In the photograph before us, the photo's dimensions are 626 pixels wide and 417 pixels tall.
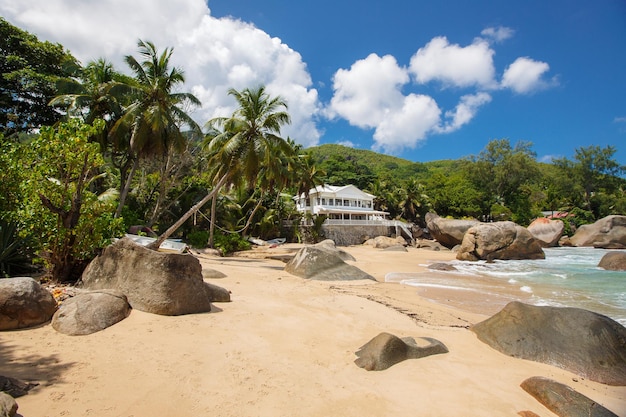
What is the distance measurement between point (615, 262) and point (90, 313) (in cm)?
2443

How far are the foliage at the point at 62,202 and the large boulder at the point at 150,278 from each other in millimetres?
821

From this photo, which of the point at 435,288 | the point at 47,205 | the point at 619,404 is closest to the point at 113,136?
the point at 47,205

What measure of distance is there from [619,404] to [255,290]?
749cm

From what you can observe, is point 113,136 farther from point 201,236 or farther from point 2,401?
point 2,401

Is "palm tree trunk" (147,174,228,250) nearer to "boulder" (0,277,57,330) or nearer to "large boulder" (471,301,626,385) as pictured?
"boulder" (0,277,57,330)

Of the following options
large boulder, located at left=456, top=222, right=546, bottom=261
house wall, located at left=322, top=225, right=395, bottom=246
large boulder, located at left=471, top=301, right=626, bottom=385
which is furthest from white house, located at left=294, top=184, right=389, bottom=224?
large boulder, located at left=471, top=301, right=626, bottom=385

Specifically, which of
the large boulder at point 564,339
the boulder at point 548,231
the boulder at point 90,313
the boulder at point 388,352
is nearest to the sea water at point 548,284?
the large boulder at point 564,339

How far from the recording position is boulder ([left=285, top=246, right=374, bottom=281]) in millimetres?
12938

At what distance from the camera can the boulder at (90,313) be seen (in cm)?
479

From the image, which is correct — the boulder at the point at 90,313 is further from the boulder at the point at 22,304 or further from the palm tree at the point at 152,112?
the palm tree at the point at 152,112

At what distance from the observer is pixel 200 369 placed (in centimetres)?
414


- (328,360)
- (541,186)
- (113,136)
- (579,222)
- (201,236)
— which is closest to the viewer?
(328,360)

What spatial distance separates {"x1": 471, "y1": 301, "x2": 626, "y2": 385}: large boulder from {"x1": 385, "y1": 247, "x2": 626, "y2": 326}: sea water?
12.8 ft

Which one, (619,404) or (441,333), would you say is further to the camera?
(441,333)
